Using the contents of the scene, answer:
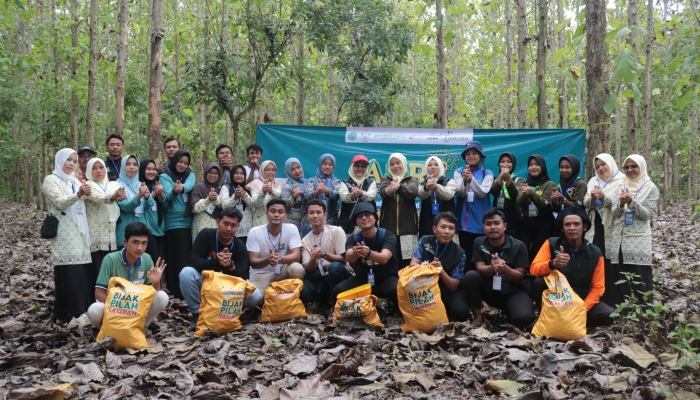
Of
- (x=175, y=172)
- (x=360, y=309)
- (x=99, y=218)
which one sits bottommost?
(x=360, y=309)

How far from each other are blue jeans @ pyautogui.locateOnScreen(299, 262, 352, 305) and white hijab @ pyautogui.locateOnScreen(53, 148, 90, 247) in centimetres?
230

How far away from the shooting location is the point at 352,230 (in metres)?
6.70

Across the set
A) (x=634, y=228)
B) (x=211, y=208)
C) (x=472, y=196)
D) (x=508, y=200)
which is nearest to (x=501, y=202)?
(x=508, y=200)

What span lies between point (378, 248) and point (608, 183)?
2423mm

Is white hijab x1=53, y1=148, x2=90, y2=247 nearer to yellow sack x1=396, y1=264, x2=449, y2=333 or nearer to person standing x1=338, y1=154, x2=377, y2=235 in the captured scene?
person standing x1=338, y1=154, x2=377, y2=235

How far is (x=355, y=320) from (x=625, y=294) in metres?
2.68

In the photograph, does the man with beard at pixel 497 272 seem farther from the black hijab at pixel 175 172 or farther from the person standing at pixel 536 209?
the black hijab at pixel 175 172

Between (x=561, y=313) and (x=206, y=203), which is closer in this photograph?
(x=561, y=313)

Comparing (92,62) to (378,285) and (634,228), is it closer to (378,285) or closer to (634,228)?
(378,285)

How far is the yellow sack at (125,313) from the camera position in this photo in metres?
4.64

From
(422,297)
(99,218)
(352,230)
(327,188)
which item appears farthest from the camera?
(352,230)

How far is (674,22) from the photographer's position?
5.94 m

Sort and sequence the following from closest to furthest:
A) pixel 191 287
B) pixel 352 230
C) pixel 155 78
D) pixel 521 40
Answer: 1. pixel 191 287
2. pixel 352 230
3. pixel 155 78
4. pixel 521 40

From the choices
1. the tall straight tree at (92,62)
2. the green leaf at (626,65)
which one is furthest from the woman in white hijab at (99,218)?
the green leaf at (626,65)
